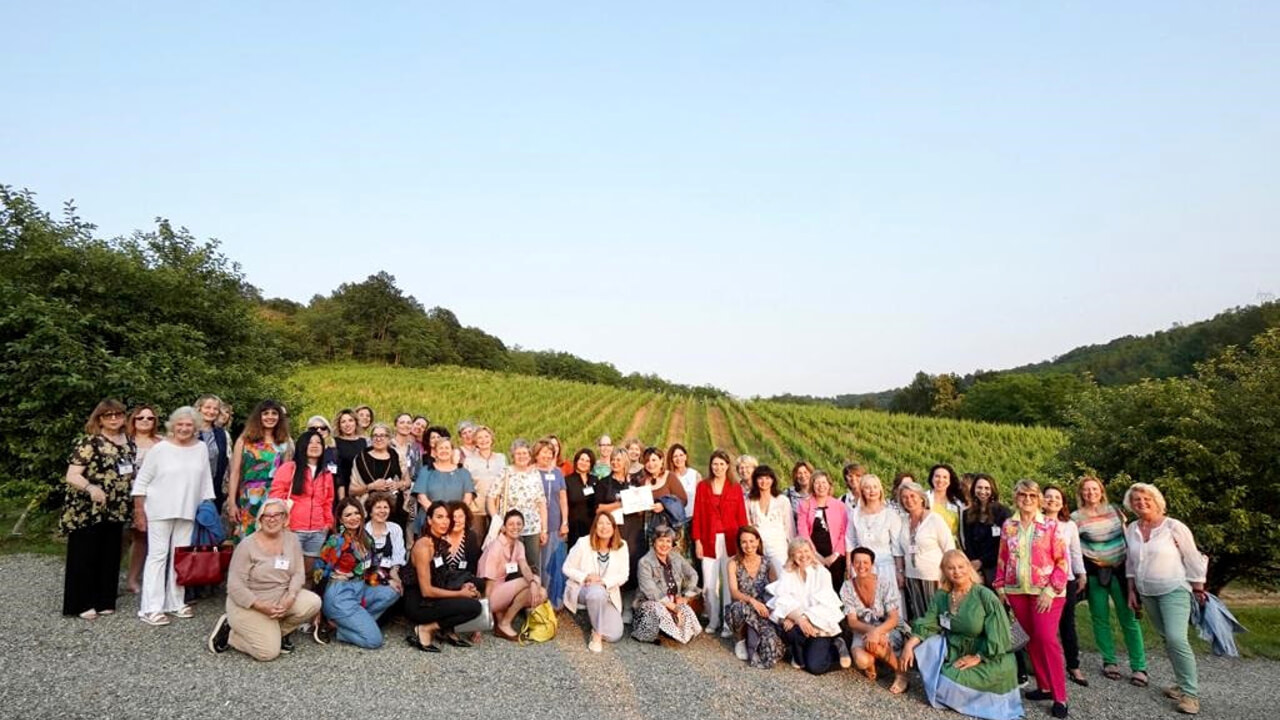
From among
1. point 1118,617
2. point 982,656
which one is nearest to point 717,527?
point 982,656

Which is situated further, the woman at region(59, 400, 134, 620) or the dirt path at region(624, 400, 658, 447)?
the dirt path at region(624, 400, 658, 447)

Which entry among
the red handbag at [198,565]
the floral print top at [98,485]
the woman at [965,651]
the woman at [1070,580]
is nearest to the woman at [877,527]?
the woman at [965,651]

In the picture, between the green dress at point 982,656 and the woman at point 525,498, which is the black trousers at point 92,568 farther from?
the green dress at point 982,656

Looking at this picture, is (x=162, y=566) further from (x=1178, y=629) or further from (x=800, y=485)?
Result: (x=1178, y=629)

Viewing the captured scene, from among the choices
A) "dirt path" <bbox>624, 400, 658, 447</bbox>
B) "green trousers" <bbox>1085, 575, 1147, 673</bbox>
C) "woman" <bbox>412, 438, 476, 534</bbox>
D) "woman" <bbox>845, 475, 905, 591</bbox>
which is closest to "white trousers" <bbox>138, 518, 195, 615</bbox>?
"woman" <bbox>412, 438, 476, 534</bbox>

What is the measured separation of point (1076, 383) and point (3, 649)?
216 feet

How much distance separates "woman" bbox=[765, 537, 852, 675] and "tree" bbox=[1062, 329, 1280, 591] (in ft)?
21.9

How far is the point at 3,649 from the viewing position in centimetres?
454

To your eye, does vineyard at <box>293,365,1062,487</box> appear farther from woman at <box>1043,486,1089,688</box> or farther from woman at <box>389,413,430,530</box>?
woman at <box>1043,486,1089,688</box>

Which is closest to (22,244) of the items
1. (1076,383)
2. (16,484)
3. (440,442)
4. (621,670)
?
(16,484)

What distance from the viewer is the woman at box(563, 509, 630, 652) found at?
5.61 metres

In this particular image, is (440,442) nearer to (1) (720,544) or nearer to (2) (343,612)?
(2) (343,612)

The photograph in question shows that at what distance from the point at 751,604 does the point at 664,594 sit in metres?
0.79

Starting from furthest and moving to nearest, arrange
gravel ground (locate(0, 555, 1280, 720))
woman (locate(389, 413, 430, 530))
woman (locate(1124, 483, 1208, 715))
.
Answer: woman (locate(389, 413, 430, 530)) → woman (locate(1124, 483, 1208, 715)) → gravel ground (locate(0, 555, 1280, 720))
